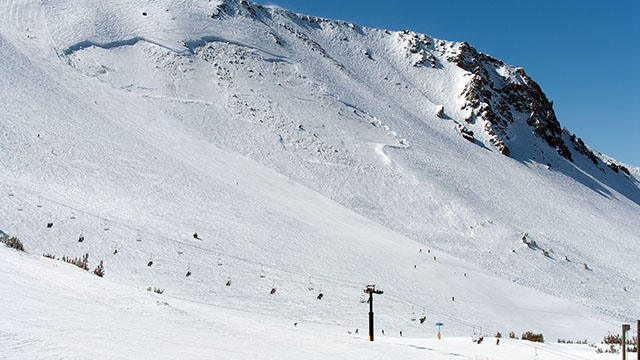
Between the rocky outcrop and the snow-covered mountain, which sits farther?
the rocky outcrop

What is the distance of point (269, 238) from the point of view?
1000 inches

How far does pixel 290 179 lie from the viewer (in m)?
38.0

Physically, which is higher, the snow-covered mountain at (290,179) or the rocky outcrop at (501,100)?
the rocky outcrop at (501,100)

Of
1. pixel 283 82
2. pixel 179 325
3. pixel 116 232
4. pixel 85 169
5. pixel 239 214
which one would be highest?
pixel 283 82

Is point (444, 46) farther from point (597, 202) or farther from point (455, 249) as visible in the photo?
point (455, 249)

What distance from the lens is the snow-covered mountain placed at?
69.3 feet

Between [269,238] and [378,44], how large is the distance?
227 ft

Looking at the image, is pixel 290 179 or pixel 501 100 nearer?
pixel 290 179

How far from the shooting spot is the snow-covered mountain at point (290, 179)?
21.1 meters

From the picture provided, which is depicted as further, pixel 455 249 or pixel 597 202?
pixel 597 202

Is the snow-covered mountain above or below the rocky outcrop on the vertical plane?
below

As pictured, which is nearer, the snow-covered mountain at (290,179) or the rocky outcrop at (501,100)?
the snow-covered mountain at (290,179)

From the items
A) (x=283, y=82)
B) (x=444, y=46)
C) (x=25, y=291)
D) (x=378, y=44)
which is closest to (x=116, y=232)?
(x=25, y=291)

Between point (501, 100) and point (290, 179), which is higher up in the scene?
point (501, 100)
